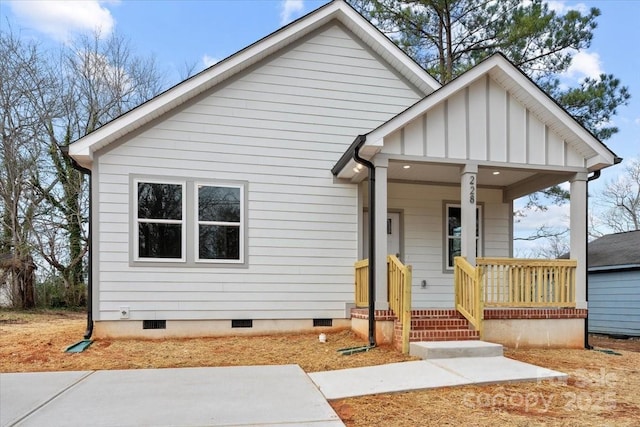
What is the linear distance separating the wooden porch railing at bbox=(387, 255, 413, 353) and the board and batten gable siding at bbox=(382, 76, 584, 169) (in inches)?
68.9

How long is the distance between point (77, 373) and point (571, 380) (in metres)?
5.56

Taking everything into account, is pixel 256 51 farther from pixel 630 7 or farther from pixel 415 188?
pixel 630 7

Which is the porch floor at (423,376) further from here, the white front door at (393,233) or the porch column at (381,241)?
the white front door at (393,233)

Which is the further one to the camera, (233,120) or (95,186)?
(233,120)

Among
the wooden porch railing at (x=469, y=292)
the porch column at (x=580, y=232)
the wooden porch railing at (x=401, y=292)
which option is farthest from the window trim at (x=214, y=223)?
the porch column at (x=580, y=232)

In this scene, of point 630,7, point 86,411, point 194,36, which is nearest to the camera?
point 86,411

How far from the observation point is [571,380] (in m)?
4.64

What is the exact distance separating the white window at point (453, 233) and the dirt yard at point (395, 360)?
272 centimetres

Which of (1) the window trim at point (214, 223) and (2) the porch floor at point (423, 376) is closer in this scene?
(2) the porch floor at point (423, 376)

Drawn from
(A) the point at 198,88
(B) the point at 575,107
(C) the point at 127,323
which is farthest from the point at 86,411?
(B) the point at 575,107

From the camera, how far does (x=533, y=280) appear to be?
22.8 ft

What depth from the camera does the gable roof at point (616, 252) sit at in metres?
11.0

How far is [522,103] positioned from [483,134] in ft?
2.94

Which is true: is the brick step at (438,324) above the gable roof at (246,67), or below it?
below
